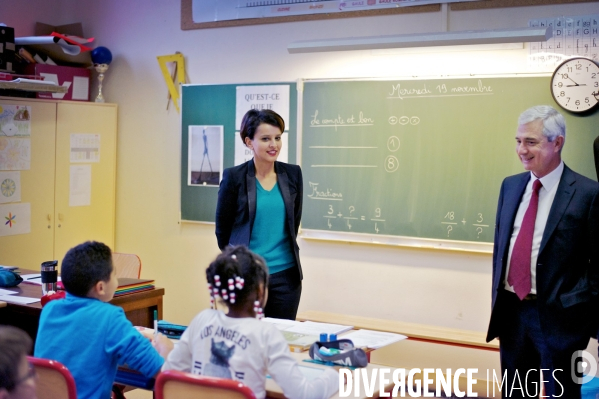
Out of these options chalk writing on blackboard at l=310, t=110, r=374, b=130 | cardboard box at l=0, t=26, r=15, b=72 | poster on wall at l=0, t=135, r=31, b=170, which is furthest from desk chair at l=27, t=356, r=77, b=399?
cardboard box at l=0, t=26, r=15, b=72

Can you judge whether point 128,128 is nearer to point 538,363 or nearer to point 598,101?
point 598,101

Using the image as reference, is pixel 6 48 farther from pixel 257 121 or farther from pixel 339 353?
pixel 339 353

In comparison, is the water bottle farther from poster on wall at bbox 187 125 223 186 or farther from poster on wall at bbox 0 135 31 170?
poster on wall at bbox 187 125 223 186

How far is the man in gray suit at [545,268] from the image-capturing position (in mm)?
2588

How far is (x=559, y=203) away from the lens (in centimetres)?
263

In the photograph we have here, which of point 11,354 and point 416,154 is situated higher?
point 416,154

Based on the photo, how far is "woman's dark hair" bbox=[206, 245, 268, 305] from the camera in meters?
2.14

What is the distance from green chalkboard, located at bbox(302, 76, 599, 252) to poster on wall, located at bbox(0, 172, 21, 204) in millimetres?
2105

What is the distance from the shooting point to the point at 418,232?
4.55 metres

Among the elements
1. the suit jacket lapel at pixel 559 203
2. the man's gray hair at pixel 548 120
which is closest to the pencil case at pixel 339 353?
the suit jacket lapel at pixel 559 203

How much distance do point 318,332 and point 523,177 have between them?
1.07m

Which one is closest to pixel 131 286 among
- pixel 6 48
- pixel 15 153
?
pixel 15 153

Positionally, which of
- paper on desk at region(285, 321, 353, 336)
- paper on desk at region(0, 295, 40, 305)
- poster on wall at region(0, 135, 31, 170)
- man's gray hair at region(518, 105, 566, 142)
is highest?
man's gray hair at region(518, 105, 566, 142)

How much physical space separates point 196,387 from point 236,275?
1.19ft
